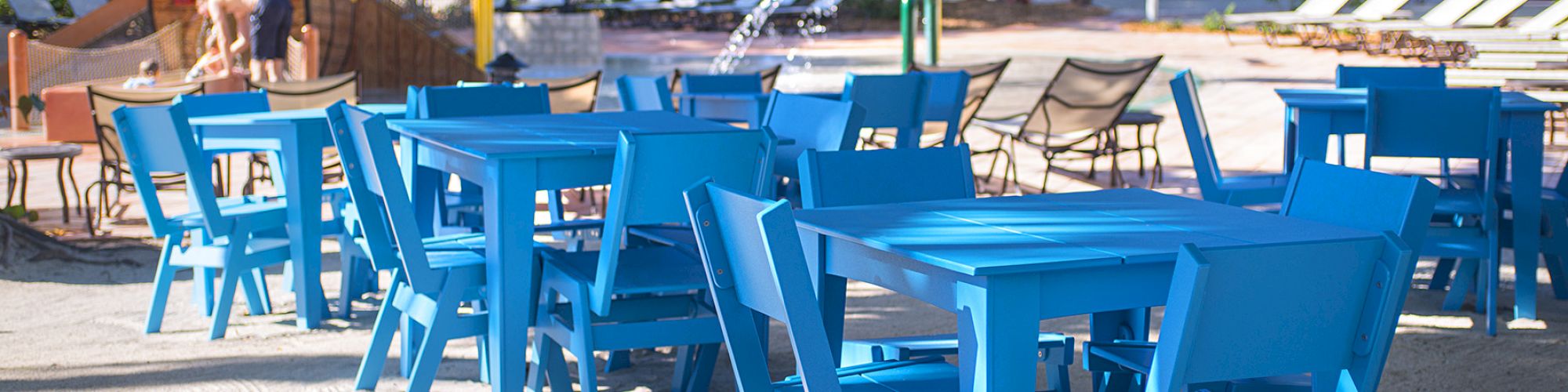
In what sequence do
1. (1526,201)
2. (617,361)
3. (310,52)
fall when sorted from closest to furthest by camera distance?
1. (617,361)
2. (1526,201)
3. (310,52)

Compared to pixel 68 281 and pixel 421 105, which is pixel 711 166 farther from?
pixel 68 281

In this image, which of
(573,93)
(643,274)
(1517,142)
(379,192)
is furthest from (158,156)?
(1517,142)

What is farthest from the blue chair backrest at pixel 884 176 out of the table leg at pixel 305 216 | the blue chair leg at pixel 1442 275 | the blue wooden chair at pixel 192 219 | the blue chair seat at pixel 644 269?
the blue chair leg at pixel 1442 275

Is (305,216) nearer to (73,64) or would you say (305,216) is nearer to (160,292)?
(160,292)

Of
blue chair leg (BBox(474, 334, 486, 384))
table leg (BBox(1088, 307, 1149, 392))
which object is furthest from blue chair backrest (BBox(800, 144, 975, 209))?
blue chair leg (BBox(474, 334, 486, 384))

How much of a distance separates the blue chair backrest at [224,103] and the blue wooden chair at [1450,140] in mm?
3327

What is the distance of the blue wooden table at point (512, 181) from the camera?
2.99m

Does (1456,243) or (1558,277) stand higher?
(1456,243)

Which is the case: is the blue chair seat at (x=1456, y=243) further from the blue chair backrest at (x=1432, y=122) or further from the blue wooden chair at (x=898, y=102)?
the blue wooden chair at (x=898, y=102)

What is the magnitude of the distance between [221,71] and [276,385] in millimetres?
8735

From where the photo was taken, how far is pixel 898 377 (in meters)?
2.45

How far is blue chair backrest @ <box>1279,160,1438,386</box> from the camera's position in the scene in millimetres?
1880

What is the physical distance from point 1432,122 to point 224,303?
11.0 ft

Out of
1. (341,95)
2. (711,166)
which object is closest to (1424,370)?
(711,166)
